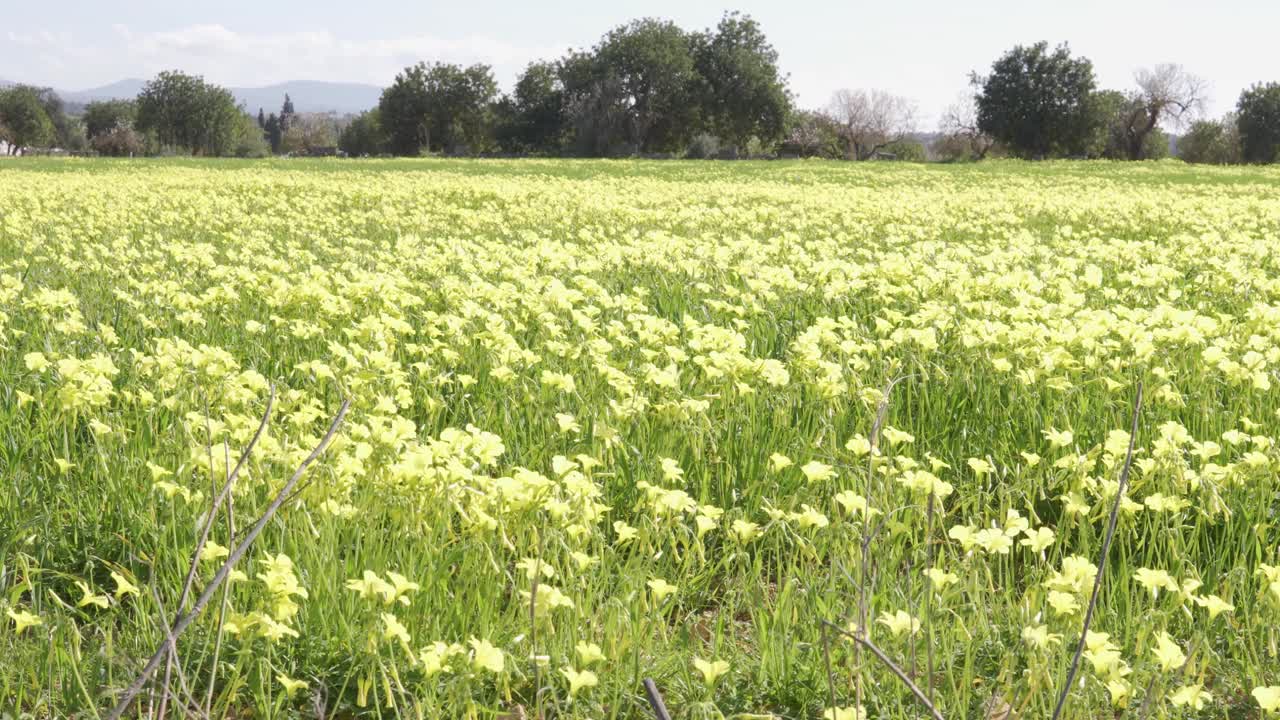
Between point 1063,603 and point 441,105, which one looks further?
point 441,105

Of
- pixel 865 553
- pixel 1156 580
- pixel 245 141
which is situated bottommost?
pixel 1156 580

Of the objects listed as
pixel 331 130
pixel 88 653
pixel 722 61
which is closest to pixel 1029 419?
pixel 88 653

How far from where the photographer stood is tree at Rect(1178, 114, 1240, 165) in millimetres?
80500

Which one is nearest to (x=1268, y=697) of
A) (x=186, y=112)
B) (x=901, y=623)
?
(x=901, y=623)

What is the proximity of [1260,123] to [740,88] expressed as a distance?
3585 centimetres

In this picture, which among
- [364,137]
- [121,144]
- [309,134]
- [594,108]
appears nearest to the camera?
[594,108]

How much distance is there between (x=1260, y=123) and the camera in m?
72.5

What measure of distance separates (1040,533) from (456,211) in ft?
43.7

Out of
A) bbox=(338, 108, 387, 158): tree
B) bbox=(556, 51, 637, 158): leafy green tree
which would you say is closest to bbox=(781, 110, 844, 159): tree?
bbox=(556, 51, 637, 158): leafy green tree

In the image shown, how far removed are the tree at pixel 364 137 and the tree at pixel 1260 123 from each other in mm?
73121

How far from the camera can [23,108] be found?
110938 mm

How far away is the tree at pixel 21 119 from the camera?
110m

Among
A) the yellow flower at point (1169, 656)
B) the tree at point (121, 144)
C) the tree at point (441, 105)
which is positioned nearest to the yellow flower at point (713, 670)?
the yellow flower at point (1169, 656)

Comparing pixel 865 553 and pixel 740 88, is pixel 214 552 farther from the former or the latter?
pixel 740 88
